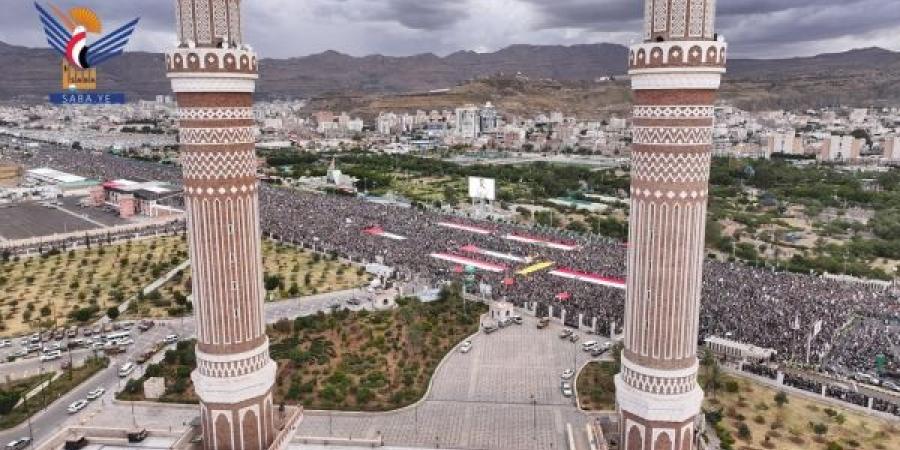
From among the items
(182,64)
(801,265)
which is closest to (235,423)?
(182,64)

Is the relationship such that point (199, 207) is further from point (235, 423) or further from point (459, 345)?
point (459, 345)

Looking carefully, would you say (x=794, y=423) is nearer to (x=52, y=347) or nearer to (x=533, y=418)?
(x=533, y=418)

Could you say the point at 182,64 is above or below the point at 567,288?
above

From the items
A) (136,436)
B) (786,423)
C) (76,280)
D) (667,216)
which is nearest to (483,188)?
(76,280)

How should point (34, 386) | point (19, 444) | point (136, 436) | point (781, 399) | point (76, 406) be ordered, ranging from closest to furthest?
point (136, 436) → point (19, 444) → point (781, 399) → point (76, 406) → point (34, 386)

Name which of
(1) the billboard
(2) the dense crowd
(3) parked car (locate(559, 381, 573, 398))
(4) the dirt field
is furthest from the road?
(1) the billboard

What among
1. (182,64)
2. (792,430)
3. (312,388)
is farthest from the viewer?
(312,388)
